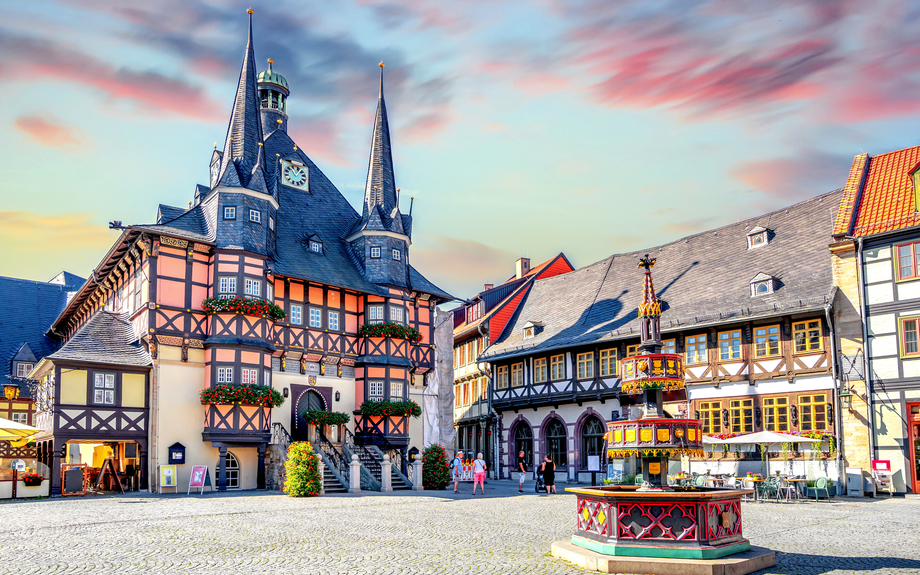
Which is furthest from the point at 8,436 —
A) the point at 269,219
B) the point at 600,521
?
the point at 600,521

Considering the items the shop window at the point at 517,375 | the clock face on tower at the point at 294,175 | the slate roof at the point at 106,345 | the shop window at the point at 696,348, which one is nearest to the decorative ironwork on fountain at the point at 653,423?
the shop window at the point at 696,348

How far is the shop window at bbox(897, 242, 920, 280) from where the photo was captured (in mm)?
25344

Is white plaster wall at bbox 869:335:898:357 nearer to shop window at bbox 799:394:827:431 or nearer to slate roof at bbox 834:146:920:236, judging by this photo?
shop window at bbox 799:394:827:431

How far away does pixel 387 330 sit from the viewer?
110 ft

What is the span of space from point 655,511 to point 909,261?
18.6 metres

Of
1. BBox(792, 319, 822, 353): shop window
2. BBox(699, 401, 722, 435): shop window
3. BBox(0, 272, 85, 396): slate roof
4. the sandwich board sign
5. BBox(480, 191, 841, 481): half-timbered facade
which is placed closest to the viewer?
the sandwich board sign

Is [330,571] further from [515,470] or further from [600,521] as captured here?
[515,470]

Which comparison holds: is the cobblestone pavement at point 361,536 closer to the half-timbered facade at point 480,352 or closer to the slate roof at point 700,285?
the slate roof at point 700,285

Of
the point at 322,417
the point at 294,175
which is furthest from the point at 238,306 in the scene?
the point at 294,175

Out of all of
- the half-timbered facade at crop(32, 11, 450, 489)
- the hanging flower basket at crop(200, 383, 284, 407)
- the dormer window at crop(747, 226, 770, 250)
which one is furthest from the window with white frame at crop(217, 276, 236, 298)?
the dormer window at crop(747, 226, 770, 250)

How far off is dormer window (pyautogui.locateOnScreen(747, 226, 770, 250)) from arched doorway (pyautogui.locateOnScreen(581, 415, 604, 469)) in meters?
9.61

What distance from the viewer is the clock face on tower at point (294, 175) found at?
36281mm

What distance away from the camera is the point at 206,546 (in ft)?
42.6

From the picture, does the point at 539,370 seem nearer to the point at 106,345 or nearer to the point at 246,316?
the point at 246,316
